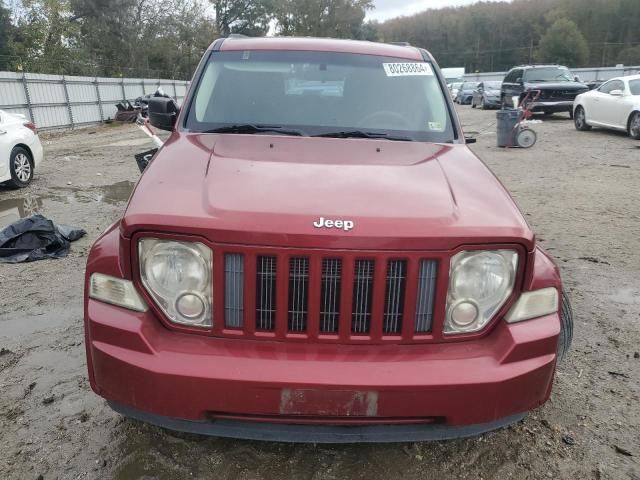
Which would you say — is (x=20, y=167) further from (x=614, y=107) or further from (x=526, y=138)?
(x=614, y=107)

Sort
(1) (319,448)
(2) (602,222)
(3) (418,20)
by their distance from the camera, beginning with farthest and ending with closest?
(3) (418,20), (2) (602,222), (1) (319,448)

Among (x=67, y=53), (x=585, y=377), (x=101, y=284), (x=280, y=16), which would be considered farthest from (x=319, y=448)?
(x=280, y=16)

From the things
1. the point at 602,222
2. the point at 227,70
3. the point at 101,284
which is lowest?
the point at 602,222

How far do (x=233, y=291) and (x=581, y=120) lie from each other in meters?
17.2

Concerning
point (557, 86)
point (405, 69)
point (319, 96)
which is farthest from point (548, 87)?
point (319, 96)

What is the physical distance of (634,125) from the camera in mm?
14016

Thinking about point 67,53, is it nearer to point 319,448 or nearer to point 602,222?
point 602,222

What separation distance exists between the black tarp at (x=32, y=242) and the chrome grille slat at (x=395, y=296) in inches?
176

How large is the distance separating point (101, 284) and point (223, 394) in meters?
0.69

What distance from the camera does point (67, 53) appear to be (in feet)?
103

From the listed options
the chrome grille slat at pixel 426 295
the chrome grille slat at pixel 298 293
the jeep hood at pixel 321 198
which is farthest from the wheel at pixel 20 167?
the chrome grille slat at pixel 426 295

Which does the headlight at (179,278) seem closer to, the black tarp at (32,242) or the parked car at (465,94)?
the black tarp at (32,242)

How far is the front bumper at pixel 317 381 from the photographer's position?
1941mm

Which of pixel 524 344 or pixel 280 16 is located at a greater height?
pixel 280 16
